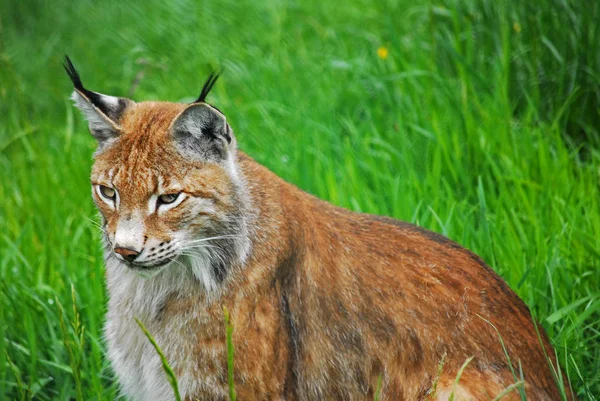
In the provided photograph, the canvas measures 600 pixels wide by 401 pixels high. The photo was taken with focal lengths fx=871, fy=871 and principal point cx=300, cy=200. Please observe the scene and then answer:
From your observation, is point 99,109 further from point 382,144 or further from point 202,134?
point 382,144

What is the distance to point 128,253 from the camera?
3.15 m

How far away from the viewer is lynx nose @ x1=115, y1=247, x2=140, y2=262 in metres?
3.15

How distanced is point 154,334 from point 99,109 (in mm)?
911

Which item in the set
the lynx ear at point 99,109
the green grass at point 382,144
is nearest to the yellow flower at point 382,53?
the green grass at point 382,144

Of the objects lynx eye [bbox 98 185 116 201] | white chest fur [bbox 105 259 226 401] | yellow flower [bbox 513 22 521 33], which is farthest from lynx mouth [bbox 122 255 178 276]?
yellow flower [bbox 513 22 521 33]

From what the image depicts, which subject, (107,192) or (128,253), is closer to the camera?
(128,253)

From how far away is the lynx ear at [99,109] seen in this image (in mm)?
3359

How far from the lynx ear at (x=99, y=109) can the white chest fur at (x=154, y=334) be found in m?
0.53

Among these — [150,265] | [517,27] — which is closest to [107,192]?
[150,265]

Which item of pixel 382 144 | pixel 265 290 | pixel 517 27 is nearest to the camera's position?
pixel 265 290

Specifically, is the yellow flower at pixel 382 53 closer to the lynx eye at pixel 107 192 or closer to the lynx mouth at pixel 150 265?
the lynx eye at pixel 107 192

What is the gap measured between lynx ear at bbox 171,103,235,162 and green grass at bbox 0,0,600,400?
2.36ft

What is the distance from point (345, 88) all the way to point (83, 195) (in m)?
2.10

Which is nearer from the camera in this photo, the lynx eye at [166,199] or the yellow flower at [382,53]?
the lynx eye at [166,199]
